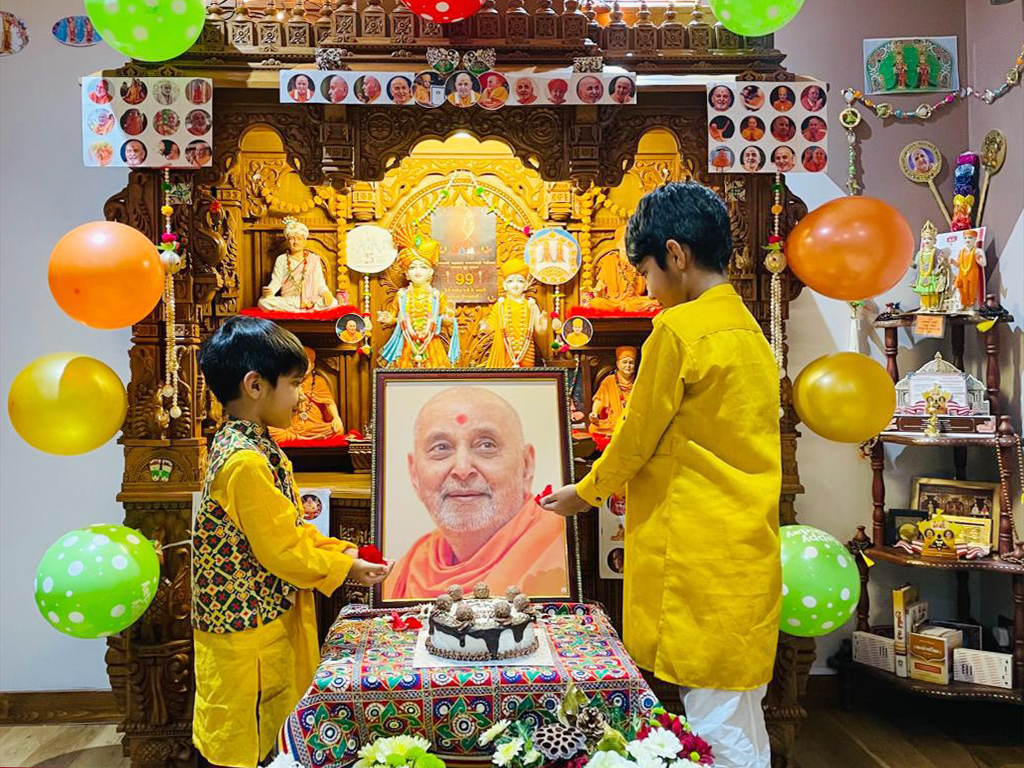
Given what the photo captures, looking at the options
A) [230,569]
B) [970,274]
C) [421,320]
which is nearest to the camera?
[230,569]

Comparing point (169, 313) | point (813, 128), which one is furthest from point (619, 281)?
point (169, 313)

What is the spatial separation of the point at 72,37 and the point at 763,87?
2.74 meters

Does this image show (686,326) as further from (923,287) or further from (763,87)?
(923,287)

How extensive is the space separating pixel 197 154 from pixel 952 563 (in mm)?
3085

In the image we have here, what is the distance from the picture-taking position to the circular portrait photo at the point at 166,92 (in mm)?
3141

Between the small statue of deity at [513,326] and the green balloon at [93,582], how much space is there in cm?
163

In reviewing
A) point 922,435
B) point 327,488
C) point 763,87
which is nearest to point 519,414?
point 327,488

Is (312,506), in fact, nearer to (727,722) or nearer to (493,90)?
(493,90)

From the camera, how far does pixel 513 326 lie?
399 centimetres

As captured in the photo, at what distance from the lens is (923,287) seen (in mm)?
3789

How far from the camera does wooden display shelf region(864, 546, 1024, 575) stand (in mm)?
3531

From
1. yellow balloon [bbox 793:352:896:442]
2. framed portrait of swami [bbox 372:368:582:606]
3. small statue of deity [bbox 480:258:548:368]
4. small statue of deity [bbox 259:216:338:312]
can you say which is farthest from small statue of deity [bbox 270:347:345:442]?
yellow balloon [bbox 793:352:896:442]

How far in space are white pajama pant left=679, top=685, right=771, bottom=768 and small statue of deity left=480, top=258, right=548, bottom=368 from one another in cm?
196

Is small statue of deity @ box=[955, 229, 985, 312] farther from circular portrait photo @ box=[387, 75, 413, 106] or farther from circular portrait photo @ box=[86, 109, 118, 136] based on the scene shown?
circular portrait photo @ box=[86, 109, 118, 136]
